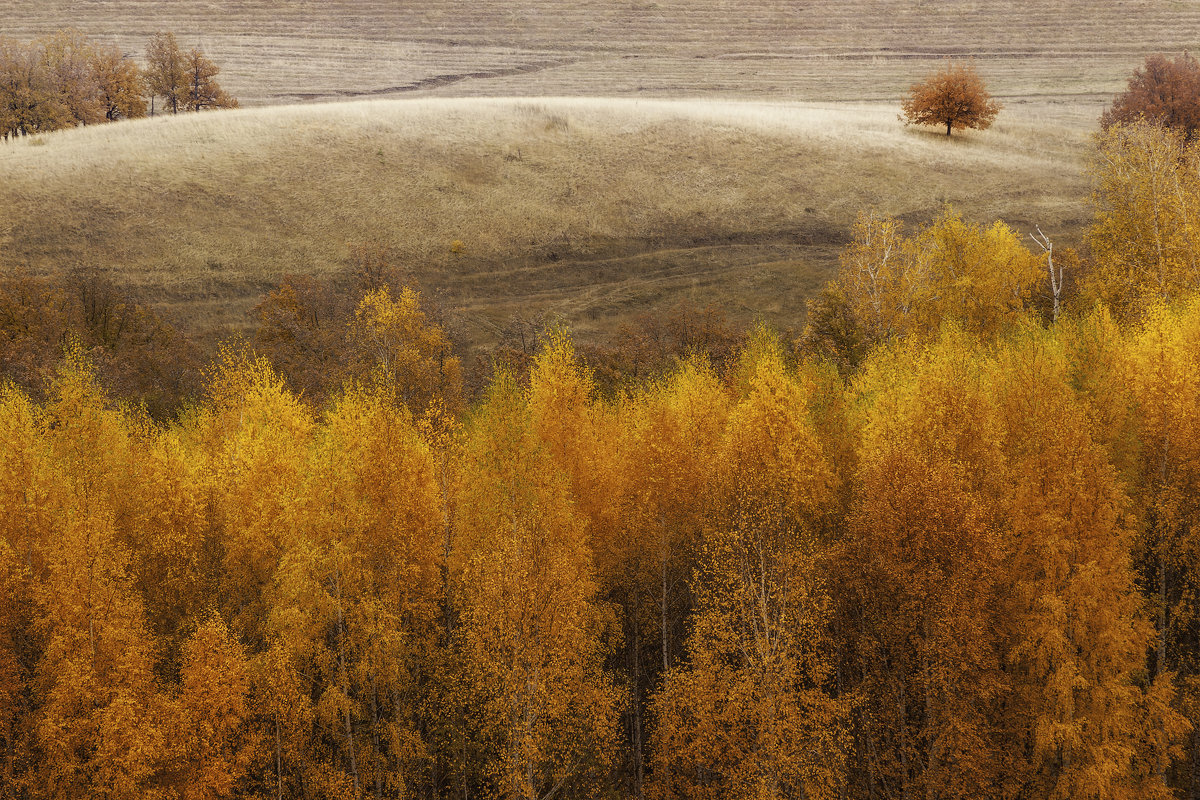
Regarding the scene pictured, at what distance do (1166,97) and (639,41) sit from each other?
299 feet

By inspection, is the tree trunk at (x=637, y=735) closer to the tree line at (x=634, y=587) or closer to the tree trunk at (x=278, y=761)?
the tree line at (x=634, y=587)

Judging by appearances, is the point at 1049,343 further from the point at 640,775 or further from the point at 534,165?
the point at 534,165

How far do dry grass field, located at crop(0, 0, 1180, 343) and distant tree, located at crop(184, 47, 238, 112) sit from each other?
1288cm

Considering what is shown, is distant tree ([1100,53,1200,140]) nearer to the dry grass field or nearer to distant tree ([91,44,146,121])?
the dry grass field

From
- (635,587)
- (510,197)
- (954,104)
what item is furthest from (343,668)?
(954,104)

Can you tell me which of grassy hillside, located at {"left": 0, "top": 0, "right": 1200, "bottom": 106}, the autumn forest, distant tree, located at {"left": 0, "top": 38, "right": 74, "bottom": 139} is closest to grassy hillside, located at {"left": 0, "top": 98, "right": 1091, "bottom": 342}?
distant tree, located at {"left": 0, "top": 38, "right": 74, "bottom": 139}

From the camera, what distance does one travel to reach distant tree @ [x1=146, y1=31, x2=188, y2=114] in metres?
120

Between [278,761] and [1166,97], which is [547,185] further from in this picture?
[278,761]

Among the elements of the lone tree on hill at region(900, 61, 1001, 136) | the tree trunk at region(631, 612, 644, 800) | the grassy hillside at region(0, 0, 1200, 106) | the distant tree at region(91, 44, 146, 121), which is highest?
the grassy hillside at region(0, 0, 1200, 106)

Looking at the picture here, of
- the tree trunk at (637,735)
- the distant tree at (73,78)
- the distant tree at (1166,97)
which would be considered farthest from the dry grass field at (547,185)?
the tree trunk at (637,735)

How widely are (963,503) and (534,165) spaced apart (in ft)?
235

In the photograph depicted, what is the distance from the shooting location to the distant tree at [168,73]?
120375 mm

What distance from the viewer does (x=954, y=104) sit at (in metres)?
108

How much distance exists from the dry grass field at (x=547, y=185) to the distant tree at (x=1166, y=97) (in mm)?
5805
